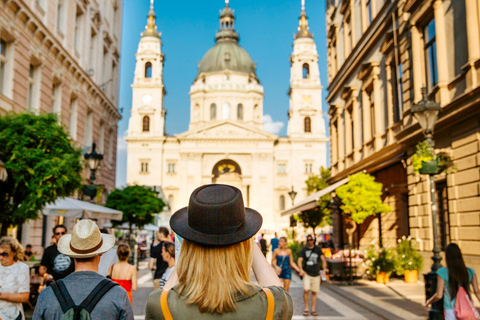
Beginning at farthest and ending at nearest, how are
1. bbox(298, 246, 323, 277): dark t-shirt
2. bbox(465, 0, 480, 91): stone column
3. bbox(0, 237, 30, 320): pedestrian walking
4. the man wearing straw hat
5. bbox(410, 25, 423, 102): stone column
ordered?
bbox(410, 25, 423, 102): stone column < bbox(465, 0, 480, 91): stone column < bbox(298, 246, 323, 277): dark t-shirt < bbox(0, 237, 30, 320): pedestrian walking < the man wearing straw hat

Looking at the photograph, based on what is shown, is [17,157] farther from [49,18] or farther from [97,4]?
[97,4]

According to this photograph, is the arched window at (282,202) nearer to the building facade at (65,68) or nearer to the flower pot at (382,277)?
the building facade at (65,68)

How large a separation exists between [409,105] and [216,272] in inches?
564

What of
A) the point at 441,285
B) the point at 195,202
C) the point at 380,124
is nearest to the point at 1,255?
the point at 195,202

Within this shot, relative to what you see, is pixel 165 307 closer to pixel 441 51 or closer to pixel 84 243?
pixel 84 243

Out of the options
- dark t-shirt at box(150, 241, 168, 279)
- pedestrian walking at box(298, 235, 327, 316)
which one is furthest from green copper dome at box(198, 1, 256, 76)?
dark t-shirt at box(150, 241, 168, 279)

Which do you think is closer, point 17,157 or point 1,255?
point 1,255

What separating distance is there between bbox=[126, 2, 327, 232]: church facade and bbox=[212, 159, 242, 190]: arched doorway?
0.14 meters

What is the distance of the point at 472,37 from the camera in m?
11.1

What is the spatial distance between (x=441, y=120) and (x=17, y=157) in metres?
10.5

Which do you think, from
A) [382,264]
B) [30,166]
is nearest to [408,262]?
[382,264]

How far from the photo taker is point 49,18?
62.2 ft

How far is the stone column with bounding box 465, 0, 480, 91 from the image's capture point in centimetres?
1102

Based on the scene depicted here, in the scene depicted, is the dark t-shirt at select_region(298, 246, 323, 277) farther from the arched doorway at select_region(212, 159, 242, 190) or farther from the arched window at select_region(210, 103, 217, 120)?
the arched window at select_region(210, 103, 217, 120)
